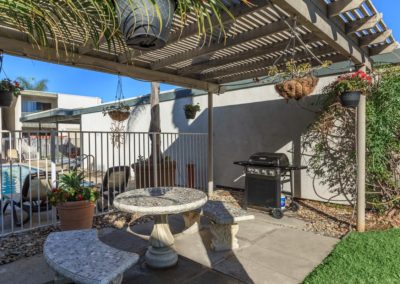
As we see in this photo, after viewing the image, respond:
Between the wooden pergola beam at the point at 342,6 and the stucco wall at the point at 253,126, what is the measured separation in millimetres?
2482

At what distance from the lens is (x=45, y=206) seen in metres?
4.25

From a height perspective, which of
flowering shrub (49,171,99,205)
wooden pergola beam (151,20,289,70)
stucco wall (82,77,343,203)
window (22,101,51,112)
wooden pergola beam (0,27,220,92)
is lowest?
flowering shrub (49,171,99,205)

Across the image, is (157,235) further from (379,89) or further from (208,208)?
(379,89)

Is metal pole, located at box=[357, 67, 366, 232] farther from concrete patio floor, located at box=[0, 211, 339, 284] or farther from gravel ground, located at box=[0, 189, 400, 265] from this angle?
concrete patio floor, located at box=[0, 211, 339, 284]

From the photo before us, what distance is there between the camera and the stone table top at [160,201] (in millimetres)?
2484

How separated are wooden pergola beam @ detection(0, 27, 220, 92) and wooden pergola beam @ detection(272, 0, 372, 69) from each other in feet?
6.70

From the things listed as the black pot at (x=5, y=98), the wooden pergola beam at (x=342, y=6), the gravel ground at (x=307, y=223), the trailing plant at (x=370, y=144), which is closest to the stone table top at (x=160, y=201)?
the gravel ground at (x=307, y=223)

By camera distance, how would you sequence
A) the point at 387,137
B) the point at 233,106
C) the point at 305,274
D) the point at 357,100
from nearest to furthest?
the point at 305,274 → the point at 357,100 → the point at 387,137 → the point at 233,106

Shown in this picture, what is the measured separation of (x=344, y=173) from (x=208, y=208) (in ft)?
10.0

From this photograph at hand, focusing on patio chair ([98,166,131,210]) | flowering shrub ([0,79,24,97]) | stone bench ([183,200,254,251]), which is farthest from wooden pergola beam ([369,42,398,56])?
flowering shrub ([0,79,24,97])

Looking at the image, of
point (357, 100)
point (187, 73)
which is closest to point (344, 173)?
point (357, 100)

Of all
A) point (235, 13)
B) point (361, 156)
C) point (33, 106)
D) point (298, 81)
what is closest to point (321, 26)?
point (298, 81)

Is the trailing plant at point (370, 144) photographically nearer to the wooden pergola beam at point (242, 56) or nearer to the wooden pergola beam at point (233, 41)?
the wooden pergola beam at point (242, 56)

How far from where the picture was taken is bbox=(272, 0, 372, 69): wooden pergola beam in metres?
2.42
